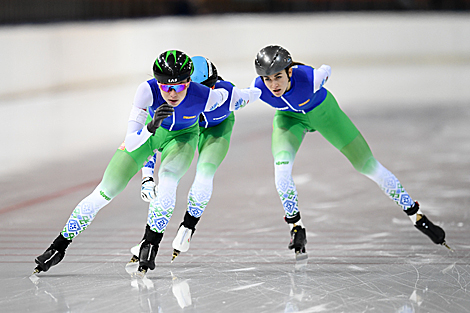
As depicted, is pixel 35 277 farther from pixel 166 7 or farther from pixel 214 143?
pixel 166 7

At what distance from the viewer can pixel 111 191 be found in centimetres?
371

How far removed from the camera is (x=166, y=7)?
43.9 ft

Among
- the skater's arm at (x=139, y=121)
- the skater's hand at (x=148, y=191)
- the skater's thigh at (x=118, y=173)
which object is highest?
the skater's arm at (x=139, y=121)

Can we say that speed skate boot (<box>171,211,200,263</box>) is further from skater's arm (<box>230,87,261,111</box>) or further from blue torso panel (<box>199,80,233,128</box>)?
skater's arm (<box>230,87,261,111</box>)

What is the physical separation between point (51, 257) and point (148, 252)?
1.91ft

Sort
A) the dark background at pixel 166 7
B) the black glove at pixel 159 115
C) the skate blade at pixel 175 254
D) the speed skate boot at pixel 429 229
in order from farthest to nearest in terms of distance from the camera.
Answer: the dark background at pixel 166 7 → the speed skate boot at pixel 429 229 → the skate blade at pixel 175 254 → the black glove at pixel 159 115

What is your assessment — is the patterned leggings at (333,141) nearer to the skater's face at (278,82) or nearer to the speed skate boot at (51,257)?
the skater's face at (278,82)

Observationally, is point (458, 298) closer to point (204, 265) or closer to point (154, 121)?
point (204, 265)

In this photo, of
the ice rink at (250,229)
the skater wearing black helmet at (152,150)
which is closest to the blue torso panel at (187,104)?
the skater wearing black helmet at (152,150)

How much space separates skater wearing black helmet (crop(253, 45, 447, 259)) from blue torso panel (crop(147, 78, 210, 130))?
48cm

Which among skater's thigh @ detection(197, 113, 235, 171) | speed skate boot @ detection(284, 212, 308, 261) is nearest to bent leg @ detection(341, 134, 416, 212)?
speed skate boot @ detection(284, 212, 308, 261)

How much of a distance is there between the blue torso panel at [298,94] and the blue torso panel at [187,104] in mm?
588

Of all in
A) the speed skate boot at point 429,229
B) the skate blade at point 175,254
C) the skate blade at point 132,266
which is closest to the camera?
the skate blade at point 132,266

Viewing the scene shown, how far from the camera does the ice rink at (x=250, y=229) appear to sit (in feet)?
11.2
